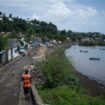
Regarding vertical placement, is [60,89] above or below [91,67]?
above

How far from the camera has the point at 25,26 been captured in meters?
184

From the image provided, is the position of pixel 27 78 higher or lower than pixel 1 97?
higher

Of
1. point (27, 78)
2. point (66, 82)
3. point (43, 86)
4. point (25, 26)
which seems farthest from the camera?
point (25, 26)

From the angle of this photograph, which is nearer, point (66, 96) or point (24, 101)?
point (24, 101)

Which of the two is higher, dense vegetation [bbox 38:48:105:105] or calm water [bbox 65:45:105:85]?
dense vegetation [bbox 38:48:105:105]

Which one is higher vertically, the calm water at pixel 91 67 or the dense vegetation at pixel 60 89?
the dense vegetation at pixel 60 89

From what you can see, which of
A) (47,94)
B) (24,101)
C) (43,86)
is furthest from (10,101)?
(43,86)

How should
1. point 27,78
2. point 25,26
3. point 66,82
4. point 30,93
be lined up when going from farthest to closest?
1. point 25,26
2. point 66,82
3. point 30,93
4. point 27,78

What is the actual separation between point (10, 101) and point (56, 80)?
974 cm

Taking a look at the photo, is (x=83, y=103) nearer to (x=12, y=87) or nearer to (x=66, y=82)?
(x=12, y=87)

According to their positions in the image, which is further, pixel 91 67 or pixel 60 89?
pixel 91 67

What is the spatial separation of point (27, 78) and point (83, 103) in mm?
3707

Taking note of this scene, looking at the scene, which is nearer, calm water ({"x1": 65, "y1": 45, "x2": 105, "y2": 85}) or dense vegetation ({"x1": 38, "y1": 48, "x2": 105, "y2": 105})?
dense vegetation ({"x1": 38, "y1": 48, "x2": 105, "y2": 105})

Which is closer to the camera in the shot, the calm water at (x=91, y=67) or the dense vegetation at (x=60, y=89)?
the dense vegetation at (x=60, y=89)
